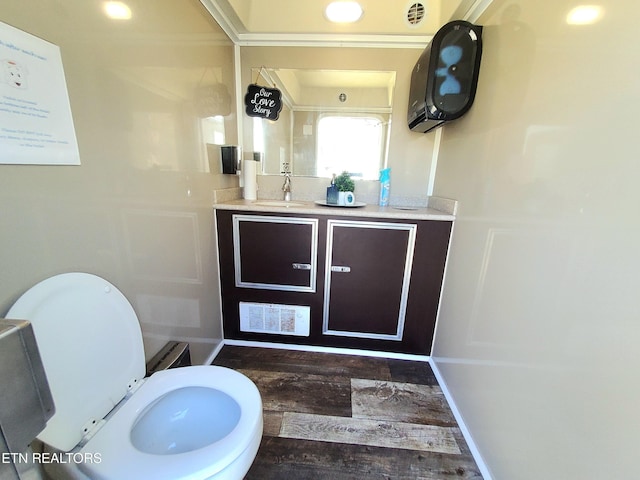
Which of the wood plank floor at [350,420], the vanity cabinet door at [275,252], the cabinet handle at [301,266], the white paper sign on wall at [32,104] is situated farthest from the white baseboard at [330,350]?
the white paper sign on wall at [32,104]

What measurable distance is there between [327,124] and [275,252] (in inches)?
43.4

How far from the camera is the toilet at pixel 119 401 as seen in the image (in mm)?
655

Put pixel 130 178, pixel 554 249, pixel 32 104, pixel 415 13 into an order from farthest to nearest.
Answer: pixel 415 13 → pixel 130 178 → pixel 554 249 → pixel 32 104

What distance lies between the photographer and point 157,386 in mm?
927

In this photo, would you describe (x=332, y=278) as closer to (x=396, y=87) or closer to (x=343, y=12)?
→ (x=396, y=87)

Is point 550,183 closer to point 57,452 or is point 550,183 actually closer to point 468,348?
point 468,348

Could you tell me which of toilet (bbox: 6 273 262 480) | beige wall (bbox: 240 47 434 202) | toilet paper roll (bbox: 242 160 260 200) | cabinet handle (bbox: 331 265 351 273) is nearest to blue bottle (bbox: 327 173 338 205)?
beige wall (bbox: 240 47 434 202)

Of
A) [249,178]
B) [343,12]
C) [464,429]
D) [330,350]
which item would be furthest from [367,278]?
[343,12]

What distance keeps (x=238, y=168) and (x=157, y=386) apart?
1.45 metres

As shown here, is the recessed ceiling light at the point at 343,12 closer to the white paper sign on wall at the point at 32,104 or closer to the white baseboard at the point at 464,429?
the white paper sign on wall at the point at 32,104

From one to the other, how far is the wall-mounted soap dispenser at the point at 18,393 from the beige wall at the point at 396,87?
1875 millimetres

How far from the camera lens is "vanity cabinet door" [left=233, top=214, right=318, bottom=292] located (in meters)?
1.71

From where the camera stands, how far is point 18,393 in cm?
37

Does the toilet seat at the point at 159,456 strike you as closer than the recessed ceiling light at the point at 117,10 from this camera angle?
Yes
